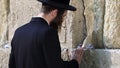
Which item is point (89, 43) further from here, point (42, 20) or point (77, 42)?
point (42, 20)

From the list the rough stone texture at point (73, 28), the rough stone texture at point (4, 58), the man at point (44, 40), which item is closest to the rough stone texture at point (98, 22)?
the rough stone texture at point (73, 28)

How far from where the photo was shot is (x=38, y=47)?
2949 millimetres

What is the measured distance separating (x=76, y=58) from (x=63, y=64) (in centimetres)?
27

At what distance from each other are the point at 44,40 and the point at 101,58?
59cm

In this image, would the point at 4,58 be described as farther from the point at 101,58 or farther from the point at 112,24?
the point at 112,24

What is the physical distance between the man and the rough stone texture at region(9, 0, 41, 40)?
49 centimetres

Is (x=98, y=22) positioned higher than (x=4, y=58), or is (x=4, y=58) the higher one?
(x=98, y=22)

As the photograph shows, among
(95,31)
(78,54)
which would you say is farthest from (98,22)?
(78,54)

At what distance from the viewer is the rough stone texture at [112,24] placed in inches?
126

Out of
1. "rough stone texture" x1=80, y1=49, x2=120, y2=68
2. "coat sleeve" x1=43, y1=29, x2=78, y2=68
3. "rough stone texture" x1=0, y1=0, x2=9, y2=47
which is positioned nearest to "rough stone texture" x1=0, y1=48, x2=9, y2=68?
"rough stone texture" x1=0, y1=0, x2=9, y2=47

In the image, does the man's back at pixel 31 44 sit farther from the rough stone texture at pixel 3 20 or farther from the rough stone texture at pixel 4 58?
the rough stone texture at pixel 3 20

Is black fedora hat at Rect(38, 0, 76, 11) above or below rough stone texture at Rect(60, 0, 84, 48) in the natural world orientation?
above

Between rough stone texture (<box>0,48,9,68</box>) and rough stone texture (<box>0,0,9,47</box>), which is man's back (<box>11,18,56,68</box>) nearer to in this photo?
rough stone texture (<box>0,48,9,68</box>)

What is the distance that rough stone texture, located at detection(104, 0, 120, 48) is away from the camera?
10.5ft
